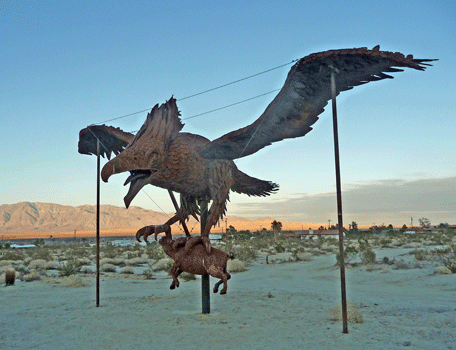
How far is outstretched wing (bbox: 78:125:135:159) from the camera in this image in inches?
296

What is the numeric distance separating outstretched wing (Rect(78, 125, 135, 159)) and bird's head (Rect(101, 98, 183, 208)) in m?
1.59

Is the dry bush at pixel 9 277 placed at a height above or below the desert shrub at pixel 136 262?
above

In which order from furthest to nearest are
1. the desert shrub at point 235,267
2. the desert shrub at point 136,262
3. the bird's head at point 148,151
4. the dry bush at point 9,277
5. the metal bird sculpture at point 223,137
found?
1. the desert shrub at point 136,262
2. the desert shrub at point 235,267
3. the dry bush at point 9,277
4. the bird's head at point 148,151
5. the metal bird sculpture at point 223,137

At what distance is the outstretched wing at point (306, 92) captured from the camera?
448 cm

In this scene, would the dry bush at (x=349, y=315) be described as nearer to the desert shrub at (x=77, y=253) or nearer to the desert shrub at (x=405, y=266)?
the desert shrub at (x=405, y=266)

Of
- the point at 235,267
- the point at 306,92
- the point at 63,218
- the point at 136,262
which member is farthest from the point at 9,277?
the point at 63,218

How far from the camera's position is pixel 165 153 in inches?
229

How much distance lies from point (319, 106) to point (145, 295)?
7734mm

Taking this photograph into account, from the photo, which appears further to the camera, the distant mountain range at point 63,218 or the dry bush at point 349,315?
the distant mountain range at point 63,218

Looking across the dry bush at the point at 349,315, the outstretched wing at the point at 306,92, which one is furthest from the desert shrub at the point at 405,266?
the outstretched wing at the point at 306,92

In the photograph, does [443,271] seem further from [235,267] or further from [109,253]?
[109,253]

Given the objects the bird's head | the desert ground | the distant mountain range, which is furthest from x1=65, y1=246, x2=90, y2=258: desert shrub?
the distant mountain range

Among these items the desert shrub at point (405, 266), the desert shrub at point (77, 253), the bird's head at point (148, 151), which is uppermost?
the bird's head at point (148, 151)

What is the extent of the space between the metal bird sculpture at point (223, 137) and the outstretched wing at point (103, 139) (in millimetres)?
1613
